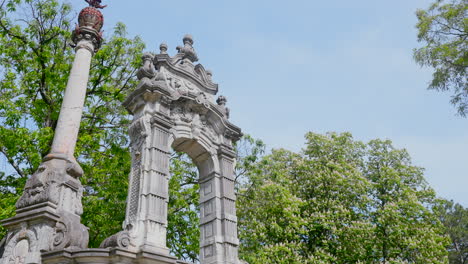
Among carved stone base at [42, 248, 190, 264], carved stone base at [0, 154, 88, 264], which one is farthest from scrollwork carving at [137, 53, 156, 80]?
carved stone base at [42, 248, 190, 264]

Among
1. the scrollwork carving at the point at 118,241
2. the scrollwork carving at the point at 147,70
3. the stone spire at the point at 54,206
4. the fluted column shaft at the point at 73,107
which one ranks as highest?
the scrollwork carving at the point at 147,70

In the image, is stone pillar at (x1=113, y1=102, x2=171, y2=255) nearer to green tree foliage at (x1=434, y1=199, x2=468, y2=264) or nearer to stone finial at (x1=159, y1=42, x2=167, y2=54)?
stone finial at (x1=159, y1=42, x2=167, y2=54)

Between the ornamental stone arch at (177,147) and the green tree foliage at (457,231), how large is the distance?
26757mm

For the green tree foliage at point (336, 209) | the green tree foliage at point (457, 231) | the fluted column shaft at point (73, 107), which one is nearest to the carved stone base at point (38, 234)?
the fluted column shaft at point (73, 107)

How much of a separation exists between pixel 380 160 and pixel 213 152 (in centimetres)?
1431

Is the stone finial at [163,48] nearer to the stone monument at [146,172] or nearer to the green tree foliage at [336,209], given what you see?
the stone monument at [146,172]

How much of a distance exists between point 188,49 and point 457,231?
2991 cm

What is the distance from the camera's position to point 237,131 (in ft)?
41.1

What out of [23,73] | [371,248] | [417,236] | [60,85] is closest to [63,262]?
[60,85]

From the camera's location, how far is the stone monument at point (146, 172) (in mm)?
7992

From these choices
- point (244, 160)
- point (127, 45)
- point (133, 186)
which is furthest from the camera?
point (244, 160)

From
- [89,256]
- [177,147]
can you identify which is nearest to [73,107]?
[177,147]

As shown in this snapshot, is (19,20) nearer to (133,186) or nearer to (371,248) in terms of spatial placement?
(133,186)

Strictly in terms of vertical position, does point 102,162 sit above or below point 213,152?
above
